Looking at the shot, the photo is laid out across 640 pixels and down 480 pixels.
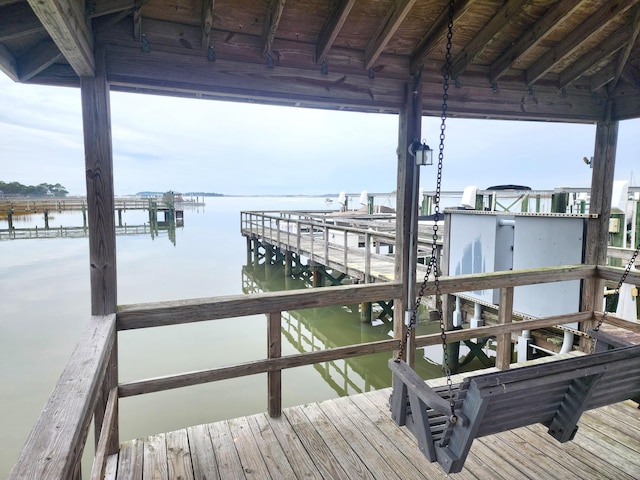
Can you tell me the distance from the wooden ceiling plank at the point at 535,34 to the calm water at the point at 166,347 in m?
4.75

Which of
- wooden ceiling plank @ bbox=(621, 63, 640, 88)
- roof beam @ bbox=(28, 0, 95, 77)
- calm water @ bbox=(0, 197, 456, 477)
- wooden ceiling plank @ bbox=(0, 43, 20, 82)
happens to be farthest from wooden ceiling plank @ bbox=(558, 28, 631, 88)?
calm water @ bbox=(0, 197, 456, 477)

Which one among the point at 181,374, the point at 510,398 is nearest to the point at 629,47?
the point at 510,398

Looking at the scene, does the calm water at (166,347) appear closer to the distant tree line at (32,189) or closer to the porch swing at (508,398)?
the porch swing at (508,398)

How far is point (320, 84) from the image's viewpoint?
2.46 meters

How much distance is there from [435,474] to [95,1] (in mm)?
2917

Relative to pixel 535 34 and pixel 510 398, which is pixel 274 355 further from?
pixel 535 34

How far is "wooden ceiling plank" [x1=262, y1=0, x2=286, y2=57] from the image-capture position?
197 centimetres

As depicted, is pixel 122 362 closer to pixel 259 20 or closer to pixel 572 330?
pixel 259 20

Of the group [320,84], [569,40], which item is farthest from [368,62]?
[569,40]

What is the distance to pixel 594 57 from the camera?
2.71 metres

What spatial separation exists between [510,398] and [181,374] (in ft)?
5.84

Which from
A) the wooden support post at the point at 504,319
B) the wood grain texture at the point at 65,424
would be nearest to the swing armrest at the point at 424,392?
the wood grain texture at the point at 65,424

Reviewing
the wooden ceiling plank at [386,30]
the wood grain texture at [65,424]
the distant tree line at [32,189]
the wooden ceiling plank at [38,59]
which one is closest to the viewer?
the wood grain texture at [65,424]

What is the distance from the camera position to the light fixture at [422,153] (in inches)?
97.9
